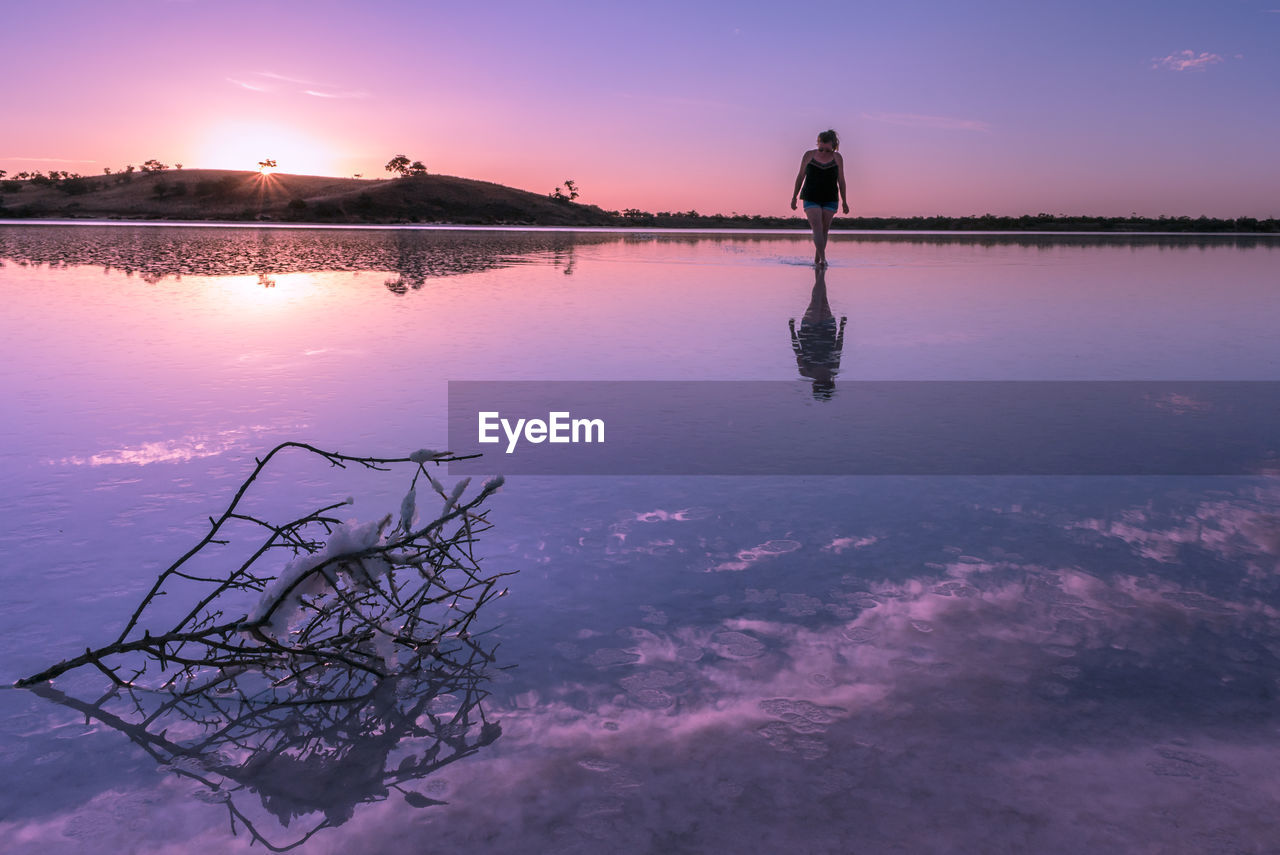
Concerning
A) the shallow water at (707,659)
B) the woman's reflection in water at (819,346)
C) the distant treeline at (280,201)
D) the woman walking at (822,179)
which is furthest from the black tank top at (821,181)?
Result: the distant treeline at (280,201)

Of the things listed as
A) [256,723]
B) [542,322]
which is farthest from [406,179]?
[256,723]

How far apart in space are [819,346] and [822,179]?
811 centimetres

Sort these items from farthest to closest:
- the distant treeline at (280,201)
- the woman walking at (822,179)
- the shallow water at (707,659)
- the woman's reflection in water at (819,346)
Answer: the distant treeline at (280,201) < the woman walking at (822,179) < the woman's reflection in water at (819,346) < the shallow water at (707,659)

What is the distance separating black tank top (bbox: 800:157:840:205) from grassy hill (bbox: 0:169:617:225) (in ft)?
260

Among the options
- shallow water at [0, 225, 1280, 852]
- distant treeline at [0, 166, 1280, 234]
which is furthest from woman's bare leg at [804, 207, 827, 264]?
distant treeline at [0, 166, 1280, 234]

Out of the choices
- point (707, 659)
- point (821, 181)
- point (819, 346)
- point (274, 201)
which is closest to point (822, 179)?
→ point (821, 181)

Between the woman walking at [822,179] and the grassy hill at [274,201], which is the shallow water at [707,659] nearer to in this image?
the woman walking at [822,179]

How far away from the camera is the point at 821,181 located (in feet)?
50.9

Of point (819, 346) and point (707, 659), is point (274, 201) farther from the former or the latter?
point (707, 659)

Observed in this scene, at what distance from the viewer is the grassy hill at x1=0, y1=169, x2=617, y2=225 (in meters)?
96.0

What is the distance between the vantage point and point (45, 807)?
6.43 feet

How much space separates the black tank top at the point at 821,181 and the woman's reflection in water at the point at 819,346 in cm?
431

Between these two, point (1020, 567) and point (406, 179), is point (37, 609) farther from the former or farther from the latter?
point (406, 179)

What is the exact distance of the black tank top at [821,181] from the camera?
15438mm
